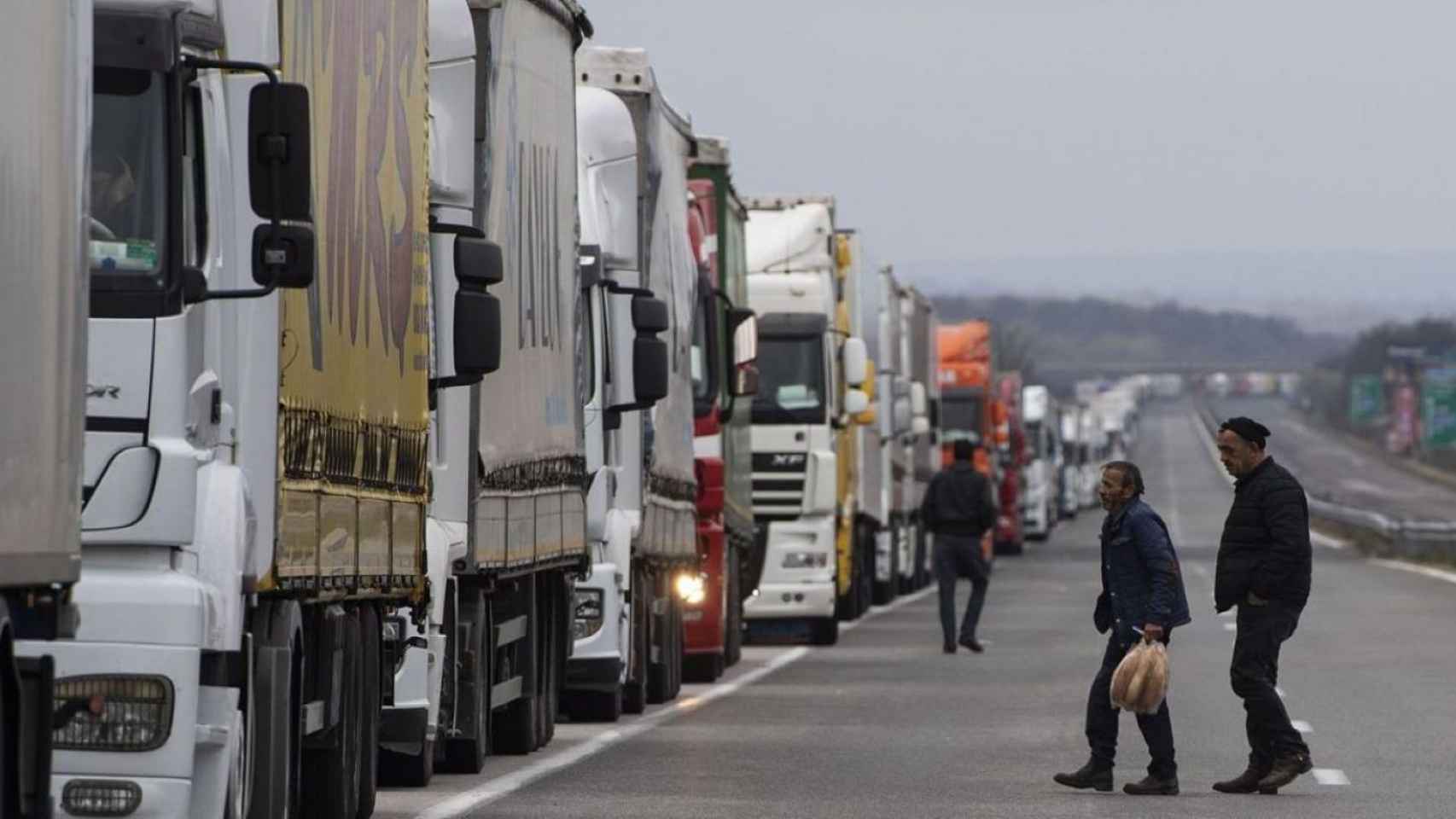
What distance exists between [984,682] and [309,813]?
13.4 m

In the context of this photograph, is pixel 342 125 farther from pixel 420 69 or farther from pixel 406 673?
pixel 406 673

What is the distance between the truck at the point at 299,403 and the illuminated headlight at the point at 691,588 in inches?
246

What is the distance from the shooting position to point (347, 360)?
1221 centimetres

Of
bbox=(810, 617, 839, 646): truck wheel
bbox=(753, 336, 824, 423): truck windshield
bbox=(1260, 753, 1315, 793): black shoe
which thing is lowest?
bbox=(1260, 753, 1315, 793): black shoe

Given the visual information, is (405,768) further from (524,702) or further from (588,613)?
(588,613)

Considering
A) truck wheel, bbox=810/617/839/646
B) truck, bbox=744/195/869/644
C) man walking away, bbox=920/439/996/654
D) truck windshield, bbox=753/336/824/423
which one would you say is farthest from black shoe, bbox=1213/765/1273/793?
truck windshield, bbox=753/336/824/423

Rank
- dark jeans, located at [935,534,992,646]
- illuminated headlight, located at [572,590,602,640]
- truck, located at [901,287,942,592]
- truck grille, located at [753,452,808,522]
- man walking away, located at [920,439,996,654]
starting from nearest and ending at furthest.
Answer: illuminated headlight, located at [572,590,602,640], dark jeans, located at [935,534,992,646], man walking away, located at [920,439,996,654], truck grille, located at [753,452,808,522], truck, located at [901,287,942,592]

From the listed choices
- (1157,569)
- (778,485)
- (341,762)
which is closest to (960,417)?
(778,485)

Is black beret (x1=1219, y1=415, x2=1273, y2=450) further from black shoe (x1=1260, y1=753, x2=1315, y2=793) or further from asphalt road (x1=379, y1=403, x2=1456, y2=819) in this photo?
asphalt road (x1=379, y1=403, x2=1456, y2=819)

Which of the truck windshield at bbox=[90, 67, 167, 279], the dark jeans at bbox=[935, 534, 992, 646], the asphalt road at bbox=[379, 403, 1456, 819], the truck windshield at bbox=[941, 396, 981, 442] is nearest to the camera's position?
the truck windshield at bbox=[90, 67, 167, 279]

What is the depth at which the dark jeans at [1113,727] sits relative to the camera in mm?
15852

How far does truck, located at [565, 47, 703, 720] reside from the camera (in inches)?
781

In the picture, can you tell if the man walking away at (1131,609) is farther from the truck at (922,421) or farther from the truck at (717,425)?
the truck at (922,421)

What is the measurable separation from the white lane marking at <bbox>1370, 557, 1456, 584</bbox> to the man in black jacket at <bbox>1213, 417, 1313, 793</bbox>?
118 feet
